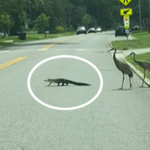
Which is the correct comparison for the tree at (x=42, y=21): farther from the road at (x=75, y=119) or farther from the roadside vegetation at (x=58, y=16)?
the road at (x=75, y=119)

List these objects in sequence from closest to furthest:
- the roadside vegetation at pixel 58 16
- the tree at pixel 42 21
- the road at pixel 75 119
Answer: the road at pixel 75 119 → the roadside vegetation at pixel 58 16 → the tree at pixel 42 21

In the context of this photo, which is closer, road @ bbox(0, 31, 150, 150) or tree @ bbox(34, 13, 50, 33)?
road @ bbox(0, 31, 150, 150)

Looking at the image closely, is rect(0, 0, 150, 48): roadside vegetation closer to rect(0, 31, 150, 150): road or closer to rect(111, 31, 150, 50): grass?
rect(111, 31, 150, 50): grass

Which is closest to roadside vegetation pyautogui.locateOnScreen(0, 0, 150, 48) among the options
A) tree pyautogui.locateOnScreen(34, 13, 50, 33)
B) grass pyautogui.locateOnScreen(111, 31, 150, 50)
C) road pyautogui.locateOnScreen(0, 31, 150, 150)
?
tree pyautogui.locateOnScreen(34, 13, 50, 33)

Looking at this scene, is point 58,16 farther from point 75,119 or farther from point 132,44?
point 75,119

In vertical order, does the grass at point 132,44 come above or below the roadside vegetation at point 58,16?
below

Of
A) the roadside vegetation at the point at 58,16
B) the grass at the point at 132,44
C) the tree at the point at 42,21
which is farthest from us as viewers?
the tree at the point at 42,21

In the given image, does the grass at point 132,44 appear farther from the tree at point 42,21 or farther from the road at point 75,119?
the tree at point 42,21

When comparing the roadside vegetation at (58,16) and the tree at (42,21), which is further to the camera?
the tree at (42,21)

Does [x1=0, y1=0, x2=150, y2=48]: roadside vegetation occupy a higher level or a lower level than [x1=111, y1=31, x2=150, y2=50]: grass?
higher

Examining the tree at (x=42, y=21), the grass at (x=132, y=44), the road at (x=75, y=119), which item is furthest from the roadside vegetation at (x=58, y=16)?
the road at (x=75, y=119)

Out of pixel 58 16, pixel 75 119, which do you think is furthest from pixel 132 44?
pixel 58 16

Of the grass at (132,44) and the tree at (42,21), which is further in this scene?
the tree at (42,21)

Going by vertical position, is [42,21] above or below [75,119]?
above
